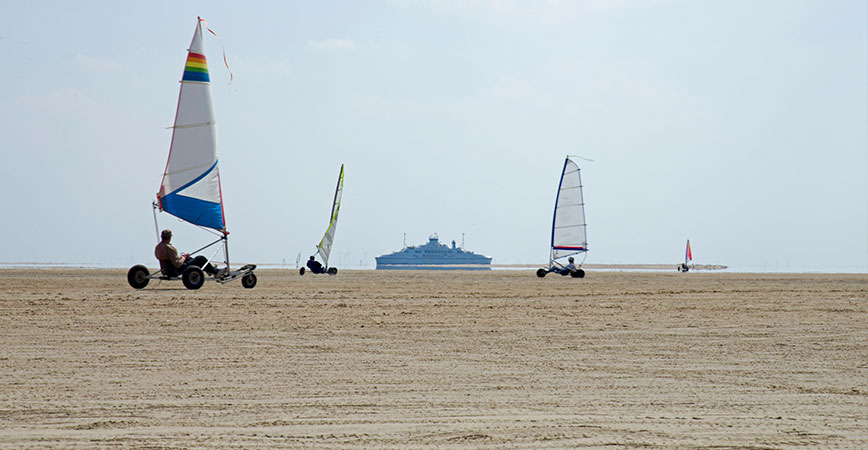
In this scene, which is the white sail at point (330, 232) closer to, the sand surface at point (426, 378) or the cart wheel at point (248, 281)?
the cart wheel at point (248, 281)

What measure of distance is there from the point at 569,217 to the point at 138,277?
103ft

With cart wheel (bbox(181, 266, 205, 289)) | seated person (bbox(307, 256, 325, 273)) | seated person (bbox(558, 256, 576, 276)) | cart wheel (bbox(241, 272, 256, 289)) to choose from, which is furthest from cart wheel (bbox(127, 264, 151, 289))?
seated person (bbox(558, 256, 576, 276))

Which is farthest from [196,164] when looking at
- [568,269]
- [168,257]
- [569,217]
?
[569,217]

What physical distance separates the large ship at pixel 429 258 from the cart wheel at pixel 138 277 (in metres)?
103

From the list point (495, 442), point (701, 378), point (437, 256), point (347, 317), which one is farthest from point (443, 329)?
point (437, 256)

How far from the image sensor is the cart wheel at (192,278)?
19.6 m

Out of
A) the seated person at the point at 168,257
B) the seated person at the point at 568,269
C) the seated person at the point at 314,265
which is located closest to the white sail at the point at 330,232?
the seated person at the point at 314,265

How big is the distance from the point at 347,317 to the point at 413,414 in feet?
25.3

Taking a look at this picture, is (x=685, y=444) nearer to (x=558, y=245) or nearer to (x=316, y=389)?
(x=316, y=389)

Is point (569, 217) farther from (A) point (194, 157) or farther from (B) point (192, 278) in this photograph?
(B) point (192, 278)

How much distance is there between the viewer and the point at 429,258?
4909 inches

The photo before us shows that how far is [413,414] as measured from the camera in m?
5.91

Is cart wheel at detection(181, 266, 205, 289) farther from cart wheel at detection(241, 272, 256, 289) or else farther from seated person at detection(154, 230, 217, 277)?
cart wheel at detection(241, 272, 256, 289)

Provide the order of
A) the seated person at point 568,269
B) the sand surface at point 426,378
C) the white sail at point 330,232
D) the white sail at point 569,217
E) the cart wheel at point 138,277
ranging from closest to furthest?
the sand surface at point 426,378 → the cart wheel at point 138,277 → the seated person at point 568,269 → the white sail at point 330,232 → the white sail at point 569,217
